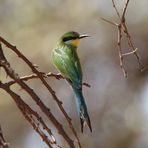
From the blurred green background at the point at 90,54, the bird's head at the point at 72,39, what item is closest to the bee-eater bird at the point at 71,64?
the bird's head at the point at 72,39

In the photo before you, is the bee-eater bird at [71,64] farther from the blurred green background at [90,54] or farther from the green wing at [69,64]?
the blurred green background at [90,54]

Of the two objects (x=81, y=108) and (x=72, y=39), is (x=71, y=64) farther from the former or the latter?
(x=81, y=108)

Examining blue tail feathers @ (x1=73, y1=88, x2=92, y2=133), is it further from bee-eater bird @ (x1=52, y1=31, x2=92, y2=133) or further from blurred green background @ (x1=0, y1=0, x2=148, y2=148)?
blurred green background @ (x1=0, y1=0, x2=148, y2=148)

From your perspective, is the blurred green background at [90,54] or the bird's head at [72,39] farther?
the blurred green background at [90,54]

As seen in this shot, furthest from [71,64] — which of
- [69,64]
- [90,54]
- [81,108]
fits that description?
[90,54]

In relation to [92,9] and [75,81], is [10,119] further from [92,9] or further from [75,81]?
[75,81]

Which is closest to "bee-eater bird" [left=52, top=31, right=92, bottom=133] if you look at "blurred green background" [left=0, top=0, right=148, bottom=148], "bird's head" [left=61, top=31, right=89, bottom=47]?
"bird's head" [left=61, top=31, right=89, bottom=47]

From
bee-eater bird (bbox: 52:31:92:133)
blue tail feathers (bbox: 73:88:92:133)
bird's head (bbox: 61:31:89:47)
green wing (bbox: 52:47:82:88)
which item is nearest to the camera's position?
blue tail feathers (bbox: 73:88:92:133)

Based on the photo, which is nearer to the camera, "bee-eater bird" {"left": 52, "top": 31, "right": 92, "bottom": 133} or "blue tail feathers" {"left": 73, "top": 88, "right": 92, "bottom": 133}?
"blue tail feathers" {"left": 73, "top": 88, "right": 92, "bottom": 133}
